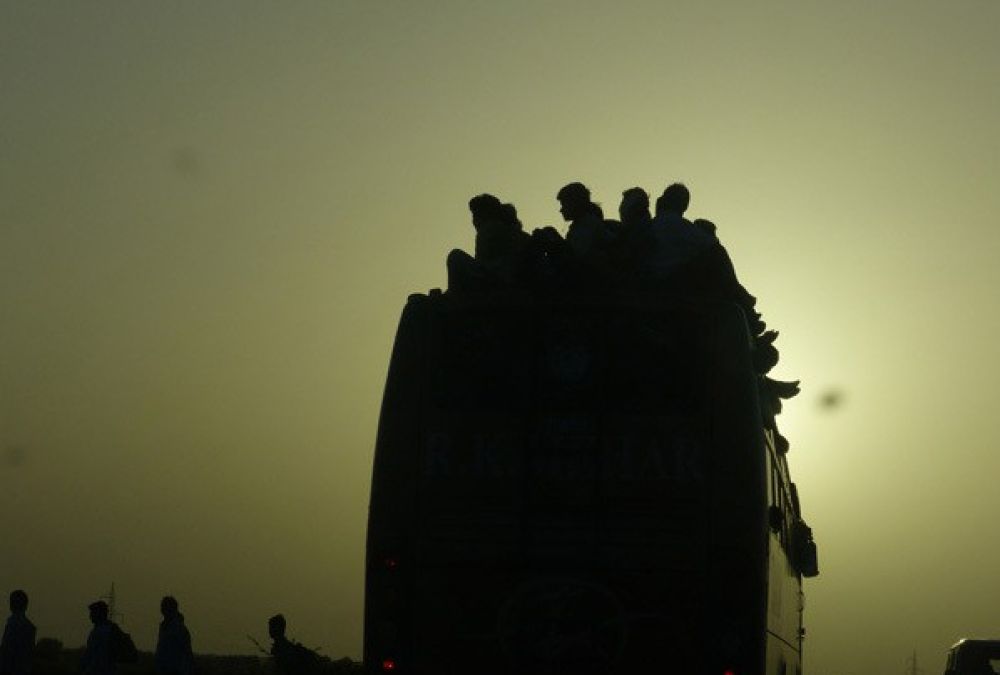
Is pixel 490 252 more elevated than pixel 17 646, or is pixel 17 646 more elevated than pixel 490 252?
pixel 490 252

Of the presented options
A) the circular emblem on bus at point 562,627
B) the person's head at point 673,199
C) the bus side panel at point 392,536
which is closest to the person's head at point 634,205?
the person's head at point 673,199

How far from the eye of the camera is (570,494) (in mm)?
13578

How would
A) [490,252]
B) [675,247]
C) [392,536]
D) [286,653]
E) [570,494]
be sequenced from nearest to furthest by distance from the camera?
[570,494] → [392,536] → [675,247] → [490,252] → [286,653]

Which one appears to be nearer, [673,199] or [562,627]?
[562,627]

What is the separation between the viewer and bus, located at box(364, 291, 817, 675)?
44.0 feet

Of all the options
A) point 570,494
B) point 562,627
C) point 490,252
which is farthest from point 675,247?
point 562,627

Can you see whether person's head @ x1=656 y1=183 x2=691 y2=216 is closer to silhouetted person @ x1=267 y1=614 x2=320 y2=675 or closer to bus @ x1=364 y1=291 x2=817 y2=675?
bus @ x1=364 y1=291 x2=817 y2=675

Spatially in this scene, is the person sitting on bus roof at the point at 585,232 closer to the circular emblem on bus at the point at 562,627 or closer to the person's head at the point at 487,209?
the person's head at the point at 487,209

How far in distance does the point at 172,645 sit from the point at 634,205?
7518mm

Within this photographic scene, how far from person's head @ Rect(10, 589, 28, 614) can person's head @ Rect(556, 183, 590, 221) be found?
8.15 meters

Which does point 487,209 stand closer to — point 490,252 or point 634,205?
point 490,252

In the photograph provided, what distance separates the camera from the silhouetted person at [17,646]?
20.6 m

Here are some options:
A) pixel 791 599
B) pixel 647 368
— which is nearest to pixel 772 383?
pixel 791 599

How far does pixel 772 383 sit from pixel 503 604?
4.20 meters
